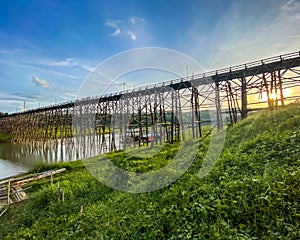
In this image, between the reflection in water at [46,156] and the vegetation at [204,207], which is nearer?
the vegetation at [204,207]

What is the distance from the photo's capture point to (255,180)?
404 centimetres

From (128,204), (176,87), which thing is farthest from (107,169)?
(176,87)

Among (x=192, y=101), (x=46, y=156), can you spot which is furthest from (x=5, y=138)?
(x=192, y=101)

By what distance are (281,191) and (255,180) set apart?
505mm

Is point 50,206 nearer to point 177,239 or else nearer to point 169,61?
point 177,239

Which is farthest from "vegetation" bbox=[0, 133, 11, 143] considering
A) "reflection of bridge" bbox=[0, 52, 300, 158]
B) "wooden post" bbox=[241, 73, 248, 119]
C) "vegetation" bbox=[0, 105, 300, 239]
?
"wooden post" bbox=[241, 73, 248, 119]

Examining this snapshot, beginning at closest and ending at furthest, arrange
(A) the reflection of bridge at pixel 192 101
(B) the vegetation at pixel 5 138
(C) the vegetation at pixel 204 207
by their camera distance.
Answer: (C) the vegetation at pixel 204 207, (A) the reflection of bridge at pixel 192 101, (B) the vegetation at pixel 5 138

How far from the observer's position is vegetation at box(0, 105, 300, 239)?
3193 mm

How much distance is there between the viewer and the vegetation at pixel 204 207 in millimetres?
3193

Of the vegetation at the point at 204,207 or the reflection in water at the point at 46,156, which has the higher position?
the vegetation at the point at 204,207

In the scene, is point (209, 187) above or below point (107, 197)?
above

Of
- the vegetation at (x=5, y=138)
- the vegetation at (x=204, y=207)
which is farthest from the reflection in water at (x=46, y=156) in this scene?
the vegetation at (x=5, y=138)

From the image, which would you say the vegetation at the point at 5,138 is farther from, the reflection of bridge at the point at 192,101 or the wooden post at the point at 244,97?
the wooden post at the point at 244,97

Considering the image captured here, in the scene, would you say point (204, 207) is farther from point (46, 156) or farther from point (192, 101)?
point (46, 156)
